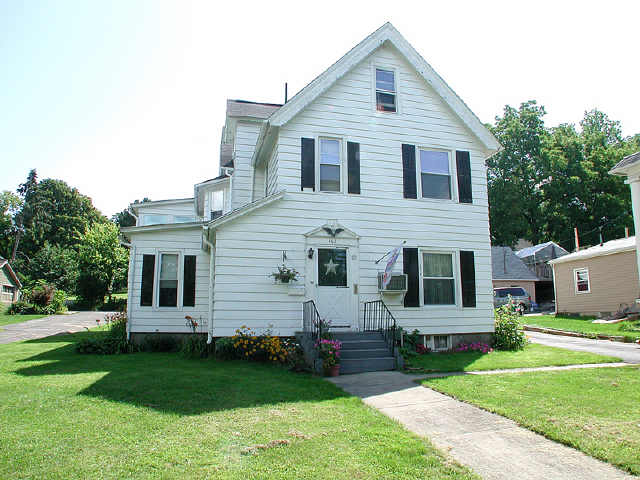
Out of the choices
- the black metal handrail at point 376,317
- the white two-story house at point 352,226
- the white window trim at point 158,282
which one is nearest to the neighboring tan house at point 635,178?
the white two-story house at point 352,226

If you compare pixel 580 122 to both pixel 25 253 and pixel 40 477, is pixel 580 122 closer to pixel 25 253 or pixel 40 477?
pixel 40 477

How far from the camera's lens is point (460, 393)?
671 cm

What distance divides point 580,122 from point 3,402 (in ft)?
202

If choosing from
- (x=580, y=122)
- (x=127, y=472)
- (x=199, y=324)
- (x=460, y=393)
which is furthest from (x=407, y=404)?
(x=580, y=122)

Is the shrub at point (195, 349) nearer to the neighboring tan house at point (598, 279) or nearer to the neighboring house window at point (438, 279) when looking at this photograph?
the neighboring house window at point (438, 279)

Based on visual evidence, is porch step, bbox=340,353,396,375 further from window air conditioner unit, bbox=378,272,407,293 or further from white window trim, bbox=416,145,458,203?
white window trim, bbox=416,145,458,203

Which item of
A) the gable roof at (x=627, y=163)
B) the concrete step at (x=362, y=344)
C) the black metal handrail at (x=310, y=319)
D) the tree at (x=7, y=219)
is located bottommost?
the concrete step at (x=362, y=344)

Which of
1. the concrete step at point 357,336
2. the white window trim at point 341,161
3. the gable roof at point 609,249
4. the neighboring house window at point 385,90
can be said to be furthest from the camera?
the gable roof at point 609,249

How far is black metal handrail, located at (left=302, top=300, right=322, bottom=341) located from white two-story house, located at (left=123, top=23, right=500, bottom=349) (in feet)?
0.51

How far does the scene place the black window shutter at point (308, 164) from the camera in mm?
11477

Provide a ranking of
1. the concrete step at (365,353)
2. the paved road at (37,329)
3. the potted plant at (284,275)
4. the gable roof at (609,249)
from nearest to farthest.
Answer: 1. the concrete step at (365,353)
2. the potted plant at (284,275)
3. the paved road at (37,329)
4. the gable roof at (609,249)

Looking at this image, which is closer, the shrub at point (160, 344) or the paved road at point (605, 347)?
the paved road at point (605, 347)

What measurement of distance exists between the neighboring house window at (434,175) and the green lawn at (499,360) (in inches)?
179

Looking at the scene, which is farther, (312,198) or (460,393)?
(312,198)
